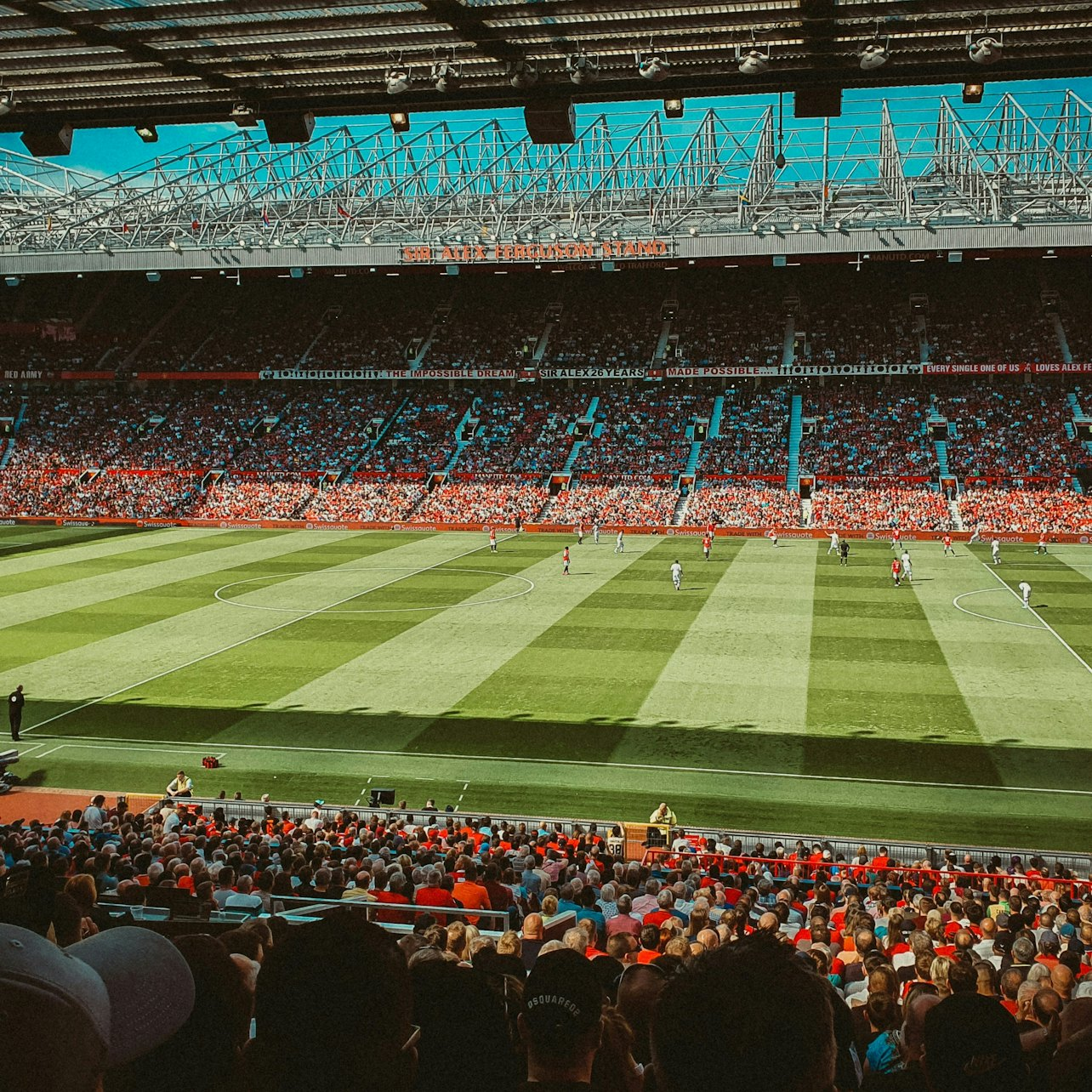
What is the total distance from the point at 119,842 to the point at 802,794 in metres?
12.0

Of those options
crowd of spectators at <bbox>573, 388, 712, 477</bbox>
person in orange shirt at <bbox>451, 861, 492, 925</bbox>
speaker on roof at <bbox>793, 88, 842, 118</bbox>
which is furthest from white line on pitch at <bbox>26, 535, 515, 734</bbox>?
crowd of spectators at <bbox>573, 388, 712, 477</bbox>

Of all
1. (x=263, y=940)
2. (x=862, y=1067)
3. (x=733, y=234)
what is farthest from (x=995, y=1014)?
(x=733, y=234)

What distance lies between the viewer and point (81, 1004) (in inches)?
74.3

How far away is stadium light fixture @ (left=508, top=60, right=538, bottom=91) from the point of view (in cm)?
1001

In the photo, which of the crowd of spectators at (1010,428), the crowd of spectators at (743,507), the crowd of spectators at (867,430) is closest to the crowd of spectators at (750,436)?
the crowd of spectators at (867,430)

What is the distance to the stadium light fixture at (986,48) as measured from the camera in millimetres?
8977

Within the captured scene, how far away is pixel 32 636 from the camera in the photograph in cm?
3178

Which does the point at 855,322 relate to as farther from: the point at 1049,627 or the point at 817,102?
the point at 817,102

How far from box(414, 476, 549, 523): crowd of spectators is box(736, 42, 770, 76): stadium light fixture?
170 ft

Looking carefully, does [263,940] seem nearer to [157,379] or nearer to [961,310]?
[961,310]

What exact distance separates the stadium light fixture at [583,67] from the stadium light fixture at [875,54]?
8.15ft

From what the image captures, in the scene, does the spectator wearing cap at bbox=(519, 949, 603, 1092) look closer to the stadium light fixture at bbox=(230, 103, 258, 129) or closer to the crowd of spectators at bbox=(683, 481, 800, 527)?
the stadium light fixture at bbox=(230, 103, 258, 129)

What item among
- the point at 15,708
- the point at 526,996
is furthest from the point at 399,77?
the point at 15,708

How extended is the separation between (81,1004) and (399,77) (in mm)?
10059
